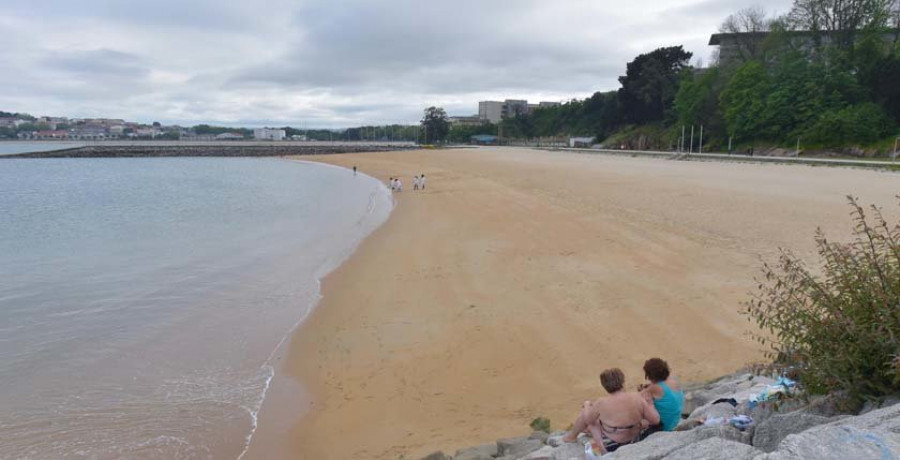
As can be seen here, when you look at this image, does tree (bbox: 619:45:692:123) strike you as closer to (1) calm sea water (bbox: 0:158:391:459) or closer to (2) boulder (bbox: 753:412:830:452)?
(1) calm sea water (bbox: 0:158:391:459)

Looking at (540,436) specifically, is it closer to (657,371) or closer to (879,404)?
(657,371)

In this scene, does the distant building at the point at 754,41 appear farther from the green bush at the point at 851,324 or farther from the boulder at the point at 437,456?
the boulder at the point at 437,456

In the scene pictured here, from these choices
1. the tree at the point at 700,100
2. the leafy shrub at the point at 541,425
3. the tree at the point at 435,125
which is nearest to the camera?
the leafy shrub at the point at 541,425

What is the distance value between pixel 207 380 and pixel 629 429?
5531 mm

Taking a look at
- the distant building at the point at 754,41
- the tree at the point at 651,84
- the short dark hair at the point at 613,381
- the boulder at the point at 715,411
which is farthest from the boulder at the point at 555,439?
the tree at the point at 651,84

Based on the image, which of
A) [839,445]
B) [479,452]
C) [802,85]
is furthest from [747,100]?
[839,445]

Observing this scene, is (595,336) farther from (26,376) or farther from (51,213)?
(51,213)

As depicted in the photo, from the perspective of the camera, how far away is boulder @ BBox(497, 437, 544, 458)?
4672 mm

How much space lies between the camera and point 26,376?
7.36m

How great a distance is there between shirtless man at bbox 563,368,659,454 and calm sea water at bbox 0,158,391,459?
12.2ft

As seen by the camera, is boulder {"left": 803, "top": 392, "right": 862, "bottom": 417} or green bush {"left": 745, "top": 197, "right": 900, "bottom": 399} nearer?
green bush {"left": 745, "top": 197, "right": 900, "bottom": 399}

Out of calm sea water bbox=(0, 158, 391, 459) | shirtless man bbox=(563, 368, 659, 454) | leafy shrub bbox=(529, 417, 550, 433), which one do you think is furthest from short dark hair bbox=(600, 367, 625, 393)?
calm sea water bbox=(0, 158, 391, 459)

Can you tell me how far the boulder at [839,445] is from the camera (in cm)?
237

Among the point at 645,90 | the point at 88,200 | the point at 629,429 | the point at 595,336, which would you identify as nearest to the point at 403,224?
the point at 595,336
